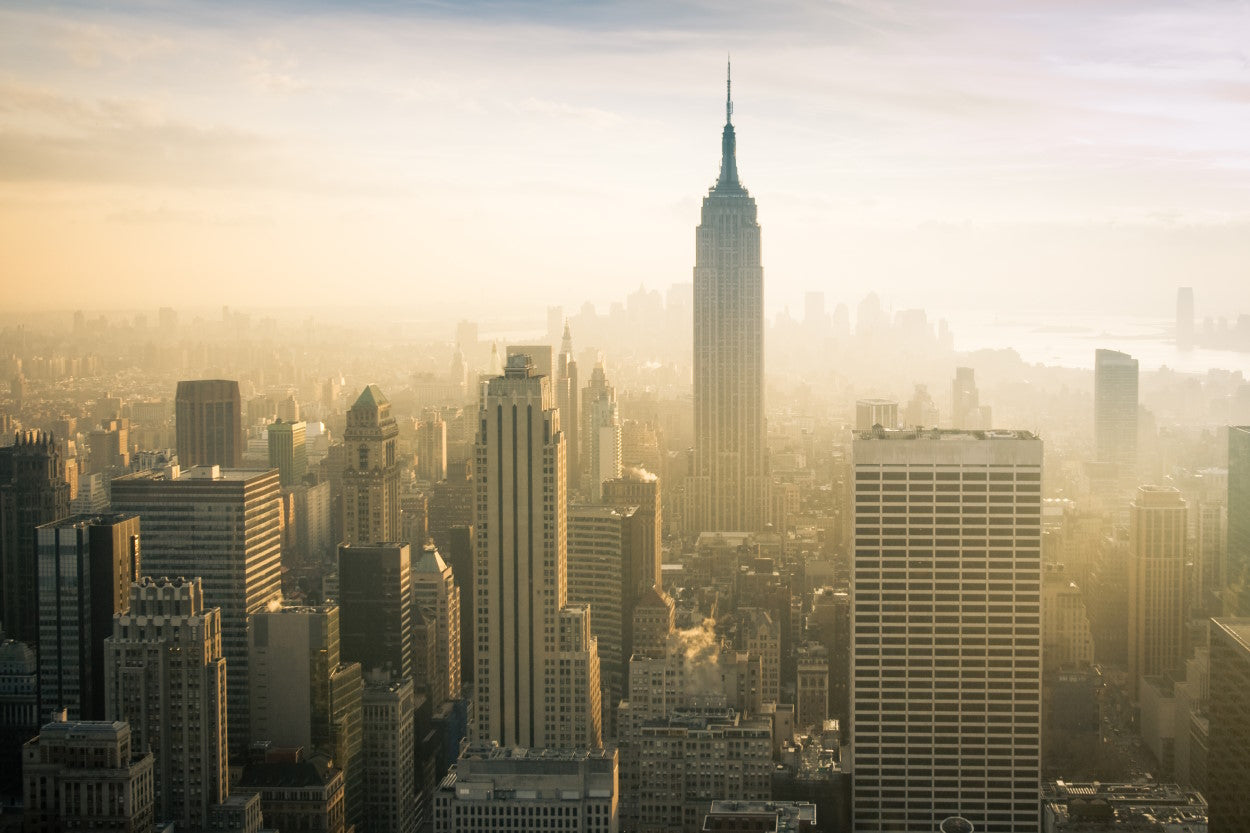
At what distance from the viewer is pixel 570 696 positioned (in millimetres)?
13625

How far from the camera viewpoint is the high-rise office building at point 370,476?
1752 cm

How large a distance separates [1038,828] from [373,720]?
18.3 ft

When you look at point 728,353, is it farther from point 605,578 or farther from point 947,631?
point 947,631

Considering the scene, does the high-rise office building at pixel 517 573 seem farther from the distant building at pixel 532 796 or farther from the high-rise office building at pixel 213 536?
the distant building at pixel 532 796

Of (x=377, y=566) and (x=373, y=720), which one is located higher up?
(x=377, y=566)

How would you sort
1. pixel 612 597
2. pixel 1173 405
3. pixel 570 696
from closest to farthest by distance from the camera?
1. pixel 570 696
2. pixel 1173 405
3. pixel 612 597

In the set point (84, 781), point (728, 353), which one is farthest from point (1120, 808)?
point (728, 353)

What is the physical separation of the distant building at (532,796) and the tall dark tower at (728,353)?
13.1 metres

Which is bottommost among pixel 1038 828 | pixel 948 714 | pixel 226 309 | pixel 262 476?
pixel 1038 828

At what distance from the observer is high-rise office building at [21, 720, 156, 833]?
32.3 feet

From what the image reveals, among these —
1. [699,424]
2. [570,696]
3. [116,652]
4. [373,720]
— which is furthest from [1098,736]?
[699,424]

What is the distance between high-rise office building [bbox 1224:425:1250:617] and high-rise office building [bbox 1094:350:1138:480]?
1.05 meters

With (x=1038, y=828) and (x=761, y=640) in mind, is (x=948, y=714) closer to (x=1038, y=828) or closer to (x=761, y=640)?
(x=1038, y=828)

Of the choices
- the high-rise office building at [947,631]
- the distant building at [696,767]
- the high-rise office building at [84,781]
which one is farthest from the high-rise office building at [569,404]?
the high-rise office building at [84,781]
